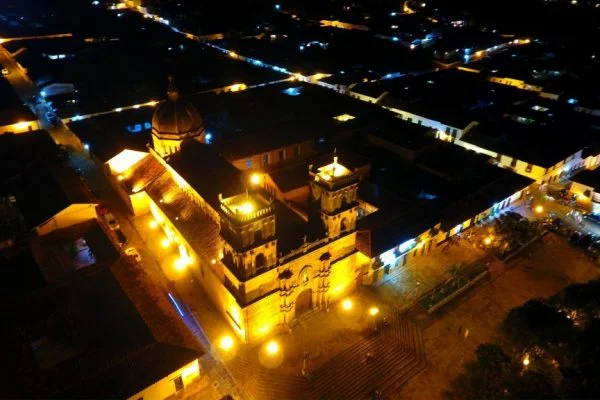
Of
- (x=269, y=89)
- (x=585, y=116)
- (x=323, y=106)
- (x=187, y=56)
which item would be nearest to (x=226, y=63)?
(x=187, y=56)

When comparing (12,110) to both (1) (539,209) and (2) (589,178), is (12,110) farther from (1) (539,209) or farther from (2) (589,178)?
(2) (589,178)

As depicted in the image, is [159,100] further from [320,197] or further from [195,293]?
[320,197]

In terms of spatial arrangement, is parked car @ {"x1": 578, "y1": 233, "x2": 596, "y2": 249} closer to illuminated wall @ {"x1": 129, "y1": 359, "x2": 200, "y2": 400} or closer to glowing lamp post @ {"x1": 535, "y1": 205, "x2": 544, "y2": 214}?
glowing lamp post @ {"x1": 535, "y1": 205, "x2": 544, "y2": 214}

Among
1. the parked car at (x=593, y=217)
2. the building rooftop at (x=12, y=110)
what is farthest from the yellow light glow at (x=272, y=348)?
the building rooftop at (x=12, y=110)

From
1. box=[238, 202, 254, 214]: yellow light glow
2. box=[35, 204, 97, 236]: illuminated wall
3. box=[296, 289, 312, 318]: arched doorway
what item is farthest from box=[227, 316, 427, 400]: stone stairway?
box=[35, 204, 97, 236]: illuminated wall

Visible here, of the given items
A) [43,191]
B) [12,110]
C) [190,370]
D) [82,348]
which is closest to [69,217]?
[43,191]
